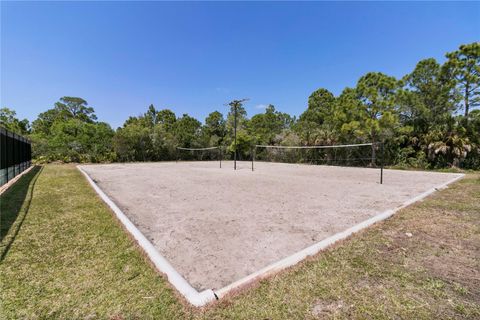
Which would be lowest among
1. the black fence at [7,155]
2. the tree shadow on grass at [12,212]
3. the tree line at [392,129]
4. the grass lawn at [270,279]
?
the grass lawn at [270,279]

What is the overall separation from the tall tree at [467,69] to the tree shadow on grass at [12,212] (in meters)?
22.6

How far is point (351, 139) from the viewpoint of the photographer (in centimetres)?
1902

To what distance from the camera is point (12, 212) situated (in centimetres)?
465

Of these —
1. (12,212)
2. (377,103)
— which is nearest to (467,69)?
(377,103)

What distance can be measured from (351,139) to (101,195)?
1875 centimetres

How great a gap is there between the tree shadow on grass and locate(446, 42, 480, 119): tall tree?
22.6m

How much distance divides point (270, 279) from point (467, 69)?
21.0 metres

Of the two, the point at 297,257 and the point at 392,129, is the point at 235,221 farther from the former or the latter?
the point at 392,129

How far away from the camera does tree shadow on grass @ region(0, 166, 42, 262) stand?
10.8 ft

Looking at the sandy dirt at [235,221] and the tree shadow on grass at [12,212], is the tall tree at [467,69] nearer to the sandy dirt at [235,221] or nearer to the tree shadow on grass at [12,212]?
the sandy dirt at [235,221]

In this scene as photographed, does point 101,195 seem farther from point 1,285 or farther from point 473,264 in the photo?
point 473,264

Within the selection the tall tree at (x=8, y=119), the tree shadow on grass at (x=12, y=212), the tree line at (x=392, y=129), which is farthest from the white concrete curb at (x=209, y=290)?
the tall tree at (x=8, y=119)

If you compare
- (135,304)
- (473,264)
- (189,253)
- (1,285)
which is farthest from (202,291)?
(473,264)

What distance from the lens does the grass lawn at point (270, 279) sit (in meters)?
1.93
